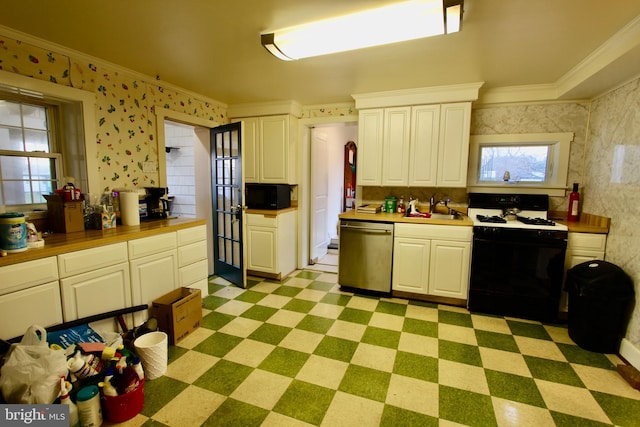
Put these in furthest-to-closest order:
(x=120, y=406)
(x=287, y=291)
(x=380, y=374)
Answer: (x=287, y=291) < (x=380, y=374) < (x=120, y=406)

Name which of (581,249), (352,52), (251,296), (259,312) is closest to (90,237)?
(259,312)

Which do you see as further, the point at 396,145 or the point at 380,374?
the point at 396,145

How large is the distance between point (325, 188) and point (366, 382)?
3336 mm

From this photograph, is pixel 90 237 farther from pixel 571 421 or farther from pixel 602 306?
pixel 602 306

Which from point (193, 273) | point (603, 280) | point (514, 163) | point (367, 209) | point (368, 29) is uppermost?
point (368, 29)

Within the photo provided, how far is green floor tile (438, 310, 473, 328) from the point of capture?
267 cm

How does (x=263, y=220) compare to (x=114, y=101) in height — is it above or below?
below

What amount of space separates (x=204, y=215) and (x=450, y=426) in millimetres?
3460

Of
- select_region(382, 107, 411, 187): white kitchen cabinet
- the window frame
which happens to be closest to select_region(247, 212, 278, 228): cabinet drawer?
select_region(382, 107, 411, 187): white kitchen cabinet

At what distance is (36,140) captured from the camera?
2299 mm

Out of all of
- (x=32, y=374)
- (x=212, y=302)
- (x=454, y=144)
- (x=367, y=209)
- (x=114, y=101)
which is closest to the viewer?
(x=32, y=374)

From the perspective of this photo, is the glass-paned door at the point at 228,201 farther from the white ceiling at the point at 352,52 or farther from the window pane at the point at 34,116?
the window pane at the point at 34,116

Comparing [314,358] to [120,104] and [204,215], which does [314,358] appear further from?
[120,104]

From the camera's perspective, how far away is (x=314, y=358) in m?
2.11
